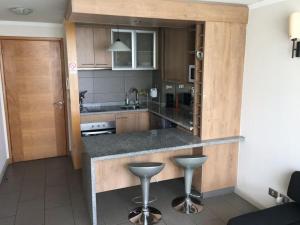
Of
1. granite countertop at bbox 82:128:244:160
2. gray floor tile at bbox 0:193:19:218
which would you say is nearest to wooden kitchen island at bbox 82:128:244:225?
granite countertop at bbox 82:128:244:160

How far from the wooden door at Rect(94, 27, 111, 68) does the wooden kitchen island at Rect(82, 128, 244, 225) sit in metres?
1.67

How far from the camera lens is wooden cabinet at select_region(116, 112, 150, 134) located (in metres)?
4.31

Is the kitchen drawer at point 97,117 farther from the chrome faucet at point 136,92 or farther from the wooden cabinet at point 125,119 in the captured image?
the chrome faucet at point 136,92

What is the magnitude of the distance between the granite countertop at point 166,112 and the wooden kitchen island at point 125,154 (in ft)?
0.49

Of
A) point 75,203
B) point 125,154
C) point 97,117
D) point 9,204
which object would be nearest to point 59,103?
point 97,117

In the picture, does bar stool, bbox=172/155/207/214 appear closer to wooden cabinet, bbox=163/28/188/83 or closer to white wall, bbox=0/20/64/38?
wooden cabinet, bbox=163/28/188/83

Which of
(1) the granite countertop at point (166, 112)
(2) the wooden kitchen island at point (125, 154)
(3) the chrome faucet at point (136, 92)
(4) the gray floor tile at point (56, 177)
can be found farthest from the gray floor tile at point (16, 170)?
(3) the chrome faucet at point (136, 92)

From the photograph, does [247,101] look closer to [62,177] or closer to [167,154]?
[167,154]

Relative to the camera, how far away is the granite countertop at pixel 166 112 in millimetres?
3333

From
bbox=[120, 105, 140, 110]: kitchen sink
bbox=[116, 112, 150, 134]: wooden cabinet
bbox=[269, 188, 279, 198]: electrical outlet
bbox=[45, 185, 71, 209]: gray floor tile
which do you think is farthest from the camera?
bbox=[120, 105, 140, 110]: kitchen sink

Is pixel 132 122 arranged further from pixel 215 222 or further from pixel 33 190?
pixel 215 222

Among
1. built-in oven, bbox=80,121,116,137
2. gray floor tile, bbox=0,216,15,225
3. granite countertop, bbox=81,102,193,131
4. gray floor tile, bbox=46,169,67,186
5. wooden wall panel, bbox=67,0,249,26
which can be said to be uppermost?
wooden wall panel, bbox=67,0,249,26

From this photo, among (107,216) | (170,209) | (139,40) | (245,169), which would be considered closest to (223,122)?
(245,169)

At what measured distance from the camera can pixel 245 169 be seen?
3.13m
